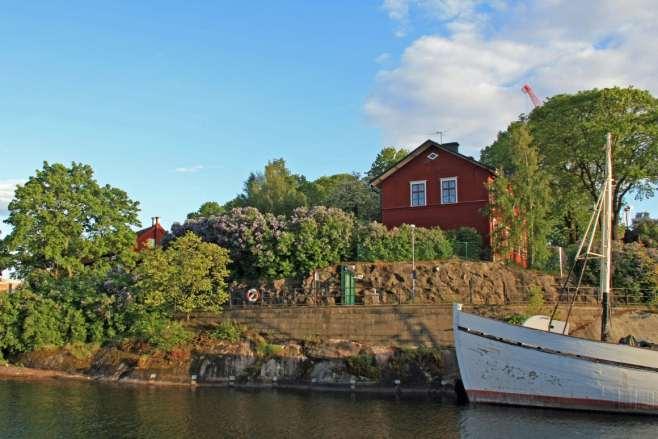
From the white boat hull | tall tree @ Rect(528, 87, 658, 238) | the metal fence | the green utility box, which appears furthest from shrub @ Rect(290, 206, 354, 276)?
tall tree @ Rect(528, 87, 658, 238)

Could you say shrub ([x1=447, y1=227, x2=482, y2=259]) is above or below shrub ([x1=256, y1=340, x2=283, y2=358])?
above

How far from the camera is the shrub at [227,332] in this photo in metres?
34.8

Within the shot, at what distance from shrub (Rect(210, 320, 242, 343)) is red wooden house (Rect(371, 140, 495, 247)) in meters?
14.9

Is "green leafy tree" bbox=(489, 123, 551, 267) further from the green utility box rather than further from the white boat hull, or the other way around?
the white boat hull

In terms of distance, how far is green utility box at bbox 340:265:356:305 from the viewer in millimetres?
36031

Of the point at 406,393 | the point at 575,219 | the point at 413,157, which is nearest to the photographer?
the point at 406,393

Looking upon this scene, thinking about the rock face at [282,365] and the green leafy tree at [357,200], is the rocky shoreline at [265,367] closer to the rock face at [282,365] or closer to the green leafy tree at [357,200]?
the rock face at [282,365]

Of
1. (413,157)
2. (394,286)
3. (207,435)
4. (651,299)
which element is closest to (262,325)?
(394,286)

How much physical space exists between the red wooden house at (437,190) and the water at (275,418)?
17371mm

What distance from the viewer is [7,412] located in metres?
25.3

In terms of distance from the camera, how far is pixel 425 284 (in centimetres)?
3603

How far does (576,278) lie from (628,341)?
11964 mm

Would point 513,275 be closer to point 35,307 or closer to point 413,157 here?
point 413,157

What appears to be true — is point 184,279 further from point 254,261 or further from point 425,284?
point 425,284
